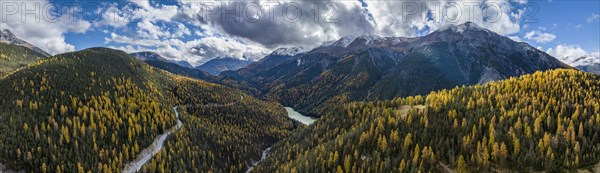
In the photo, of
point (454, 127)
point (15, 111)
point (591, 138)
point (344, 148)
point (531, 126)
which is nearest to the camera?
point (591, 138)

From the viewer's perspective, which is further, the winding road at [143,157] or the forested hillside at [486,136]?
the winding road at [143,157]

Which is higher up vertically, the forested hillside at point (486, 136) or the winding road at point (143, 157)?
the forested hillside at point (486, 136)

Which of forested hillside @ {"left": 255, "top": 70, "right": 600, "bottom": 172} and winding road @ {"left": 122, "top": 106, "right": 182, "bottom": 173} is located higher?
forested hillside @ {"left": 255, "top": 70, "right": 600, "bottom": 172}

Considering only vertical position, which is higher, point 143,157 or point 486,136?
point 486,136

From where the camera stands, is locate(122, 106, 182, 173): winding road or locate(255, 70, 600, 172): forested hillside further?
locate(122, 106, 182, 173): winding road

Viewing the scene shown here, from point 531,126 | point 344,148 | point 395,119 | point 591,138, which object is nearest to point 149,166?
point 344,148

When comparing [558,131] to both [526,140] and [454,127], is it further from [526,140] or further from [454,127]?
[454,127]

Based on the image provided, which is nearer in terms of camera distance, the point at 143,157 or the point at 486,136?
the point at 486,136

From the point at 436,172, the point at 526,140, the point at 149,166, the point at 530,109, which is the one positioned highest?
the point at 530,109
